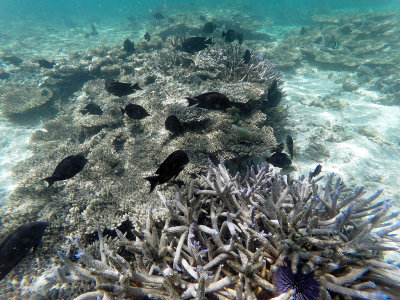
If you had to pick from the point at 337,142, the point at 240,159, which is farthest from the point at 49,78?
the point at 337,142

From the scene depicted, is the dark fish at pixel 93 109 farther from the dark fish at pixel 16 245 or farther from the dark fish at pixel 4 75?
the dark fish at pixel 4 75

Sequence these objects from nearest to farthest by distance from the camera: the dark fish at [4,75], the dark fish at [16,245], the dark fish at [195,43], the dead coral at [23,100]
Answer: the dark fish at [16,245]
the dark fish at [195,43]
the dead coral at [23,100]
the dark fish at [4,75]

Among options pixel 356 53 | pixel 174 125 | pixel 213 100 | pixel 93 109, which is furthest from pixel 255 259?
pixel 356 53

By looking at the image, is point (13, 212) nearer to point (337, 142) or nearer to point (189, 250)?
point (189, 250)

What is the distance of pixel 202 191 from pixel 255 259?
41.9 inches

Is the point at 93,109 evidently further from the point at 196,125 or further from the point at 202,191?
the point at 202,191

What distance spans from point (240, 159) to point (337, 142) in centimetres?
391

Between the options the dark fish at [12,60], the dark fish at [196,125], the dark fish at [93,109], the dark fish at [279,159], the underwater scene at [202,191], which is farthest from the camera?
the dark fish at [12,60]

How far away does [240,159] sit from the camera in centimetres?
383

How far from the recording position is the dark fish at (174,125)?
3584 mm

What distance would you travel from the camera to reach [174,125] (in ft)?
12.1

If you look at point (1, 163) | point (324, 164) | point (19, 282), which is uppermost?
point (324, 164)

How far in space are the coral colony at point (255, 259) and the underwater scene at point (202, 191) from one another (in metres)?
0.01

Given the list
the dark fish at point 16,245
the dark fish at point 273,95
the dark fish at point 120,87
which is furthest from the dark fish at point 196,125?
the dark fish at point 16,245
